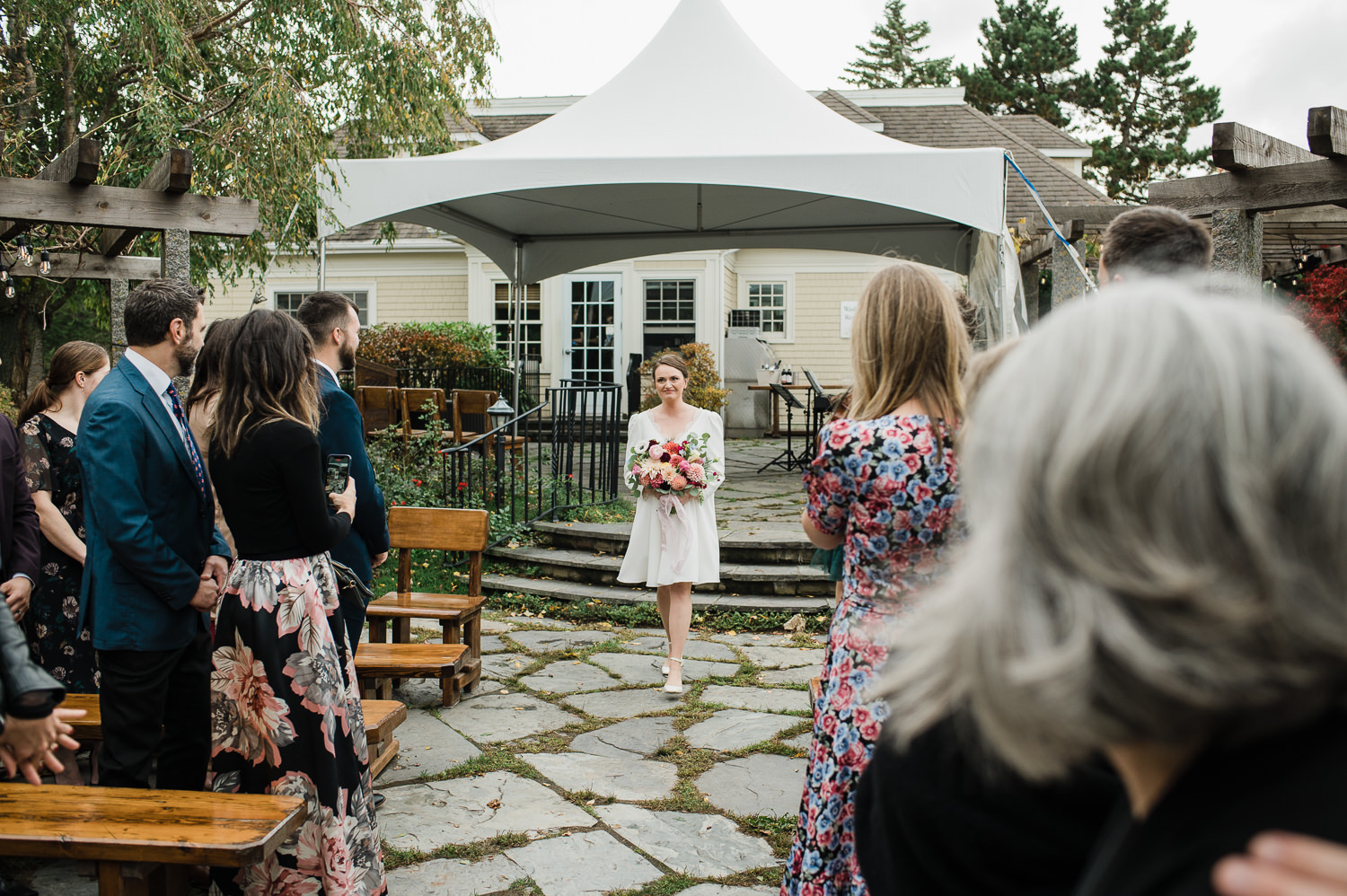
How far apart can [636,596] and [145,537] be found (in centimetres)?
488

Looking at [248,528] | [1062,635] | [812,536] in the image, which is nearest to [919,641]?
[1062,635]

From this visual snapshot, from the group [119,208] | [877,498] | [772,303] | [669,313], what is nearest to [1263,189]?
[877,498]

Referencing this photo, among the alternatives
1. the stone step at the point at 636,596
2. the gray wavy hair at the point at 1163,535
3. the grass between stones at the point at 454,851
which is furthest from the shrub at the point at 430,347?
the gray wavy hair at the point at 1163,535

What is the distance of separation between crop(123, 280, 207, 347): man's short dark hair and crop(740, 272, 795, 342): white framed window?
644 inches

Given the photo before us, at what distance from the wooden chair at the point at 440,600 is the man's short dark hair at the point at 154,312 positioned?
2199 mm

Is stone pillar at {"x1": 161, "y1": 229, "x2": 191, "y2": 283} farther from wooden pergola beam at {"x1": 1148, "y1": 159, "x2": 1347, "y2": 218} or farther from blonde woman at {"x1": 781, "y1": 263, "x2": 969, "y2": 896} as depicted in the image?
wooden pergola beam at {"x1": 1148, "y1": 159, "x2": 1347, "y2": 218}

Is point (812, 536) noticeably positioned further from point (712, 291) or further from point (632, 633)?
point (712, 291)

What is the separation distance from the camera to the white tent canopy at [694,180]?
6555 millimetres

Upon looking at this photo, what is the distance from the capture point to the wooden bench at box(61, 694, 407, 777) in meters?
3.27

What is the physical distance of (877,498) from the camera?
225 centimetres

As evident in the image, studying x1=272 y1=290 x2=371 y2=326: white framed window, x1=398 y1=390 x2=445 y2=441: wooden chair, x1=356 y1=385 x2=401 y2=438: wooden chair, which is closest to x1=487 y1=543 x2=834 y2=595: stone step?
x1=398 y1=390 x2=445 y2=441: wooden chair

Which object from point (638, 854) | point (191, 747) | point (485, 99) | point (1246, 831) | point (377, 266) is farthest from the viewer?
point (377, 266)

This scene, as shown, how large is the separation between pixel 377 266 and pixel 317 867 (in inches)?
713

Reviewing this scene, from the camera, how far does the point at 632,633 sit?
6688 mm
